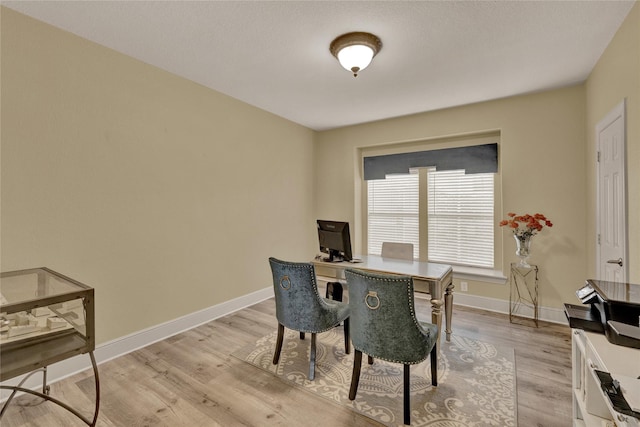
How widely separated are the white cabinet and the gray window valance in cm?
269

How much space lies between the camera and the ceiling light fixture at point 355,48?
2197mm

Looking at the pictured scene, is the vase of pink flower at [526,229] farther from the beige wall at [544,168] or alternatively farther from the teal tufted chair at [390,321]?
the teal tufted chair at [390,321]

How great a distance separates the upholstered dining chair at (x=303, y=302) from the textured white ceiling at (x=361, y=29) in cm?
177

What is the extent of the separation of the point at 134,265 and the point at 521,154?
4387 mm

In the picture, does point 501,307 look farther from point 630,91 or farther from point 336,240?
point 630,91

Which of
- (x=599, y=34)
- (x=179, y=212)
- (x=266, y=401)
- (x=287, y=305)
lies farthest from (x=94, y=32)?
(x=599, y=34)

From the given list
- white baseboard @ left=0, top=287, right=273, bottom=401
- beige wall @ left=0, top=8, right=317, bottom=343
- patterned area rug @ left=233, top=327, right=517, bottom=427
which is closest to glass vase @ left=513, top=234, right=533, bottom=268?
patterned area rug @ left=233, top=327, right=517, bottom=427

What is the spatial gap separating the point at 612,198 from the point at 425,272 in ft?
5.48

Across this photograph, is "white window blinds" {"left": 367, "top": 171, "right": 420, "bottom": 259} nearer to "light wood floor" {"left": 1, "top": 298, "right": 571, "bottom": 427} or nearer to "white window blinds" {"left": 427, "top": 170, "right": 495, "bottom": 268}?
"white window blinds" {"left": 427, "top": 170, "right": 495, "bottom": 268}

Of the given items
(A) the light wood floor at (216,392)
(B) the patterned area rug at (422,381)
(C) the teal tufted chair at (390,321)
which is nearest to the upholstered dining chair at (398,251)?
(B) the patterned area rug at (422,381)

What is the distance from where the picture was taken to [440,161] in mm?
4090

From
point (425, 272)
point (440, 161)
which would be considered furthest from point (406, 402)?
point (440, 161)

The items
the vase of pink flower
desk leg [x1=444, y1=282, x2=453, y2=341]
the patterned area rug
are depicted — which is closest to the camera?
the patterned area rug

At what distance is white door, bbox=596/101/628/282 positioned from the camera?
2.16 m
